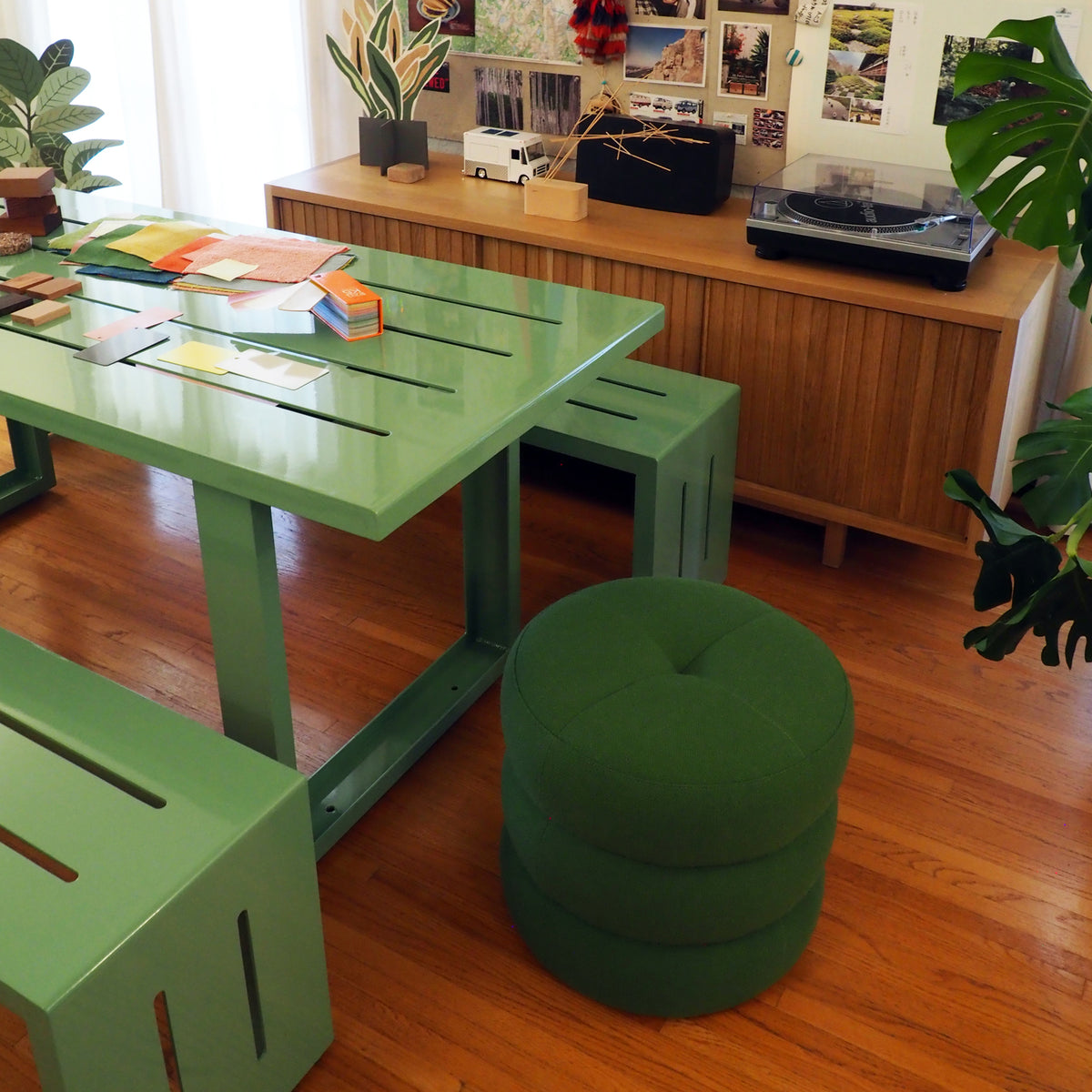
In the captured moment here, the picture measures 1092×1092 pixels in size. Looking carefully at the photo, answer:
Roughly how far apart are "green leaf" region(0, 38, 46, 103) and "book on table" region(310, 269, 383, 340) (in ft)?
4.38

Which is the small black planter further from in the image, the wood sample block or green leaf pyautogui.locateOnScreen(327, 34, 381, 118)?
the wood sample block

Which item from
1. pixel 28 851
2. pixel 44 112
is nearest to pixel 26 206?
pixel 44 112

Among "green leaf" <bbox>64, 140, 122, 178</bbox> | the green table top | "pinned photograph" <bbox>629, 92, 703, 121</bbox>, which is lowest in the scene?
the green table top

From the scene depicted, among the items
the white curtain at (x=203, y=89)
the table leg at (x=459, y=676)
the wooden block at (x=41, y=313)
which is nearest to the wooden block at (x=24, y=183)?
the wooden block at (x=41, y=313)

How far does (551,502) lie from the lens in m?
2.80

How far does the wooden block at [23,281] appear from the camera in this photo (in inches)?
73.0

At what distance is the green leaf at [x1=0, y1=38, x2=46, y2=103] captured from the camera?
8.64 feet

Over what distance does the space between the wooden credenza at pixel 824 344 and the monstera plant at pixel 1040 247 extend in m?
0.36

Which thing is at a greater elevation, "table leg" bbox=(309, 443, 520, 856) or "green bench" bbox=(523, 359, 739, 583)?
"green bench" bbox=(523, 359, 739, 583)

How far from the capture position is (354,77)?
286 centimetres

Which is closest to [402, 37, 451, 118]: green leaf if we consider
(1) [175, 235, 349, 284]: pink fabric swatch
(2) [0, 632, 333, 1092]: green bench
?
(1) [175, 235, 349, 284]: pink fabric swatch

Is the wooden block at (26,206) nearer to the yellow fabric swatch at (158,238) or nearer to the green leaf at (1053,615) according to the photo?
the yellow fabric swatch at (158,238)

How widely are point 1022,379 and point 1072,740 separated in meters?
0.72

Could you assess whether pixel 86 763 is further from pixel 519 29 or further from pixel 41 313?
pixel 519 29
